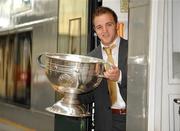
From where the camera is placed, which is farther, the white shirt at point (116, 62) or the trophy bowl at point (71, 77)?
the white shirt at point (116, 62)

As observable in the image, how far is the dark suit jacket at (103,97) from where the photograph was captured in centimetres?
226

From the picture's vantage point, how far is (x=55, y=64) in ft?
5.50

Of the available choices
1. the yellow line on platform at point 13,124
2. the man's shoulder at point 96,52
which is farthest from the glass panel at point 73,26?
the yellow line on platform at point 13,124

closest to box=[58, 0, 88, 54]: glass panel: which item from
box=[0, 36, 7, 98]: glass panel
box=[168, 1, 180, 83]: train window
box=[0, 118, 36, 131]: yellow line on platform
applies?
box=[168, 1, 180, 83]: train window

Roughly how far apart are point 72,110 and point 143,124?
1.33 ft

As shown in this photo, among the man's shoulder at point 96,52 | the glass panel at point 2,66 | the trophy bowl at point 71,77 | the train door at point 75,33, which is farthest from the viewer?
the glass panel at point 2,66

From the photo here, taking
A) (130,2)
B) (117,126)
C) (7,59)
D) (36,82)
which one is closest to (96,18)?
(130,2)

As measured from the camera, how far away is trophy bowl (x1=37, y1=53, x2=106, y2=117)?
5.46ft

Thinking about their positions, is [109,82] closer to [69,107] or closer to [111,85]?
[111,85]

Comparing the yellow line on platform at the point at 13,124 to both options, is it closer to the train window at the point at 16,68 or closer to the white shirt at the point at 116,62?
the train window at the point at 16,68

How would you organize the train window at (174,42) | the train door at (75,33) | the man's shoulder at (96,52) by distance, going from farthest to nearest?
the train door at (75,33)
the man's shoulder at (96,52)
the train window at (174,42)

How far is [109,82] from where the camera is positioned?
2303 mm

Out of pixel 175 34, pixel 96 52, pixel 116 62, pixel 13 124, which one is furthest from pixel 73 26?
pixel 13 124

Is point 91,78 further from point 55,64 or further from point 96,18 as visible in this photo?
point 96,18
